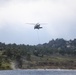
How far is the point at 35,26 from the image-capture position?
157375 mm
